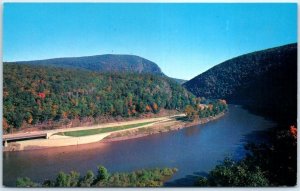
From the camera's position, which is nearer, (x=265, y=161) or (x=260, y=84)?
(x=265, y=161)

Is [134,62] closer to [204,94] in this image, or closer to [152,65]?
[152,65]

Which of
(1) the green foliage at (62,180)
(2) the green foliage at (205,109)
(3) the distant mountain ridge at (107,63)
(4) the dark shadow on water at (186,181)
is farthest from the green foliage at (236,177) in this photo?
(2) the green foliage at (205,109)

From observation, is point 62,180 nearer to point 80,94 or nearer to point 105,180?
point 105,180

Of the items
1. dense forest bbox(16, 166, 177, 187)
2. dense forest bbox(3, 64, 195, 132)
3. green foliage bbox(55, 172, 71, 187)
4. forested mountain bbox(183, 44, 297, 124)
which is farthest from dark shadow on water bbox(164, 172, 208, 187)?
dense forest bbox(3, 64, 195, 132)

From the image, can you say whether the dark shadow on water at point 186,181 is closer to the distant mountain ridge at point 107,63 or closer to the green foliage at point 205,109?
the distant mountain ridge at point 107,63

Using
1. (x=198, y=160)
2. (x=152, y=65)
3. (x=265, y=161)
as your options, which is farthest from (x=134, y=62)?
(x=265, y=161)

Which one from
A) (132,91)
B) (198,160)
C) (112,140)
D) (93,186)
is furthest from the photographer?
(132,91)

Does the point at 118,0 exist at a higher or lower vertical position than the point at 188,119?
higher

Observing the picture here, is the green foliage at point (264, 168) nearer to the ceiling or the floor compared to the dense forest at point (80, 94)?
nearer to the floor
